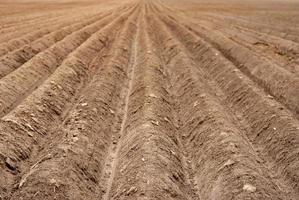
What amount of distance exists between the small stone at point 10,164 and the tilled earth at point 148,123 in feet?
0.09

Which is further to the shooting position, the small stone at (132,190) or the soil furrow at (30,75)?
the soil furrow at (30,75)

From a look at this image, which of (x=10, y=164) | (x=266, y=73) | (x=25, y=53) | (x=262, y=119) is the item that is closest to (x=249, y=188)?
(x=262, y=119)

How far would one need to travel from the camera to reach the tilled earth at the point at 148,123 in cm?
988

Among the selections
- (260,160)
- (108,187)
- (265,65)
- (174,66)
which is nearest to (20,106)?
(108,187)

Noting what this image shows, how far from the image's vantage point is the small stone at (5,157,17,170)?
10339 mm

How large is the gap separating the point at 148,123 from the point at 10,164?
4.26 m

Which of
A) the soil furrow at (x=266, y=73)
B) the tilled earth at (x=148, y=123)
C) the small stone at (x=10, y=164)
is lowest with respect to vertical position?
the soil furrow at (x=266, y=73)

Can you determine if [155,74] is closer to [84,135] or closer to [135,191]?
[84,135]

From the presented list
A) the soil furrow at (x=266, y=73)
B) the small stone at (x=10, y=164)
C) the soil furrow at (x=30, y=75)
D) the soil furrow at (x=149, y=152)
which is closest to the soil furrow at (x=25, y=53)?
the soil furrow at (x=30, y=75)

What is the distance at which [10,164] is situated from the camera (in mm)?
10391

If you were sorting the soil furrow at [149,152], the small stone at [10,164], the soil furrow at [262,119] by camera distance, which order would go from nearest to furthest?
the soil furrow at [149,152]
the small stone at [10,164]
the soil furrow at [262,119]

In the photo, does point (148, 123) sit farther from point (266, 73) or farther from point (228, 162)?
point (266, 73)

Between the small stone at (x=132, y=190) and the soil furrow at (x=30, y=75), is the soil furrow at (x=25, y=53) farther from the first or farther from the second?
the small stone at (x=132, y=190)

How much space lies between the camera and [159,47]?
25.8 m
